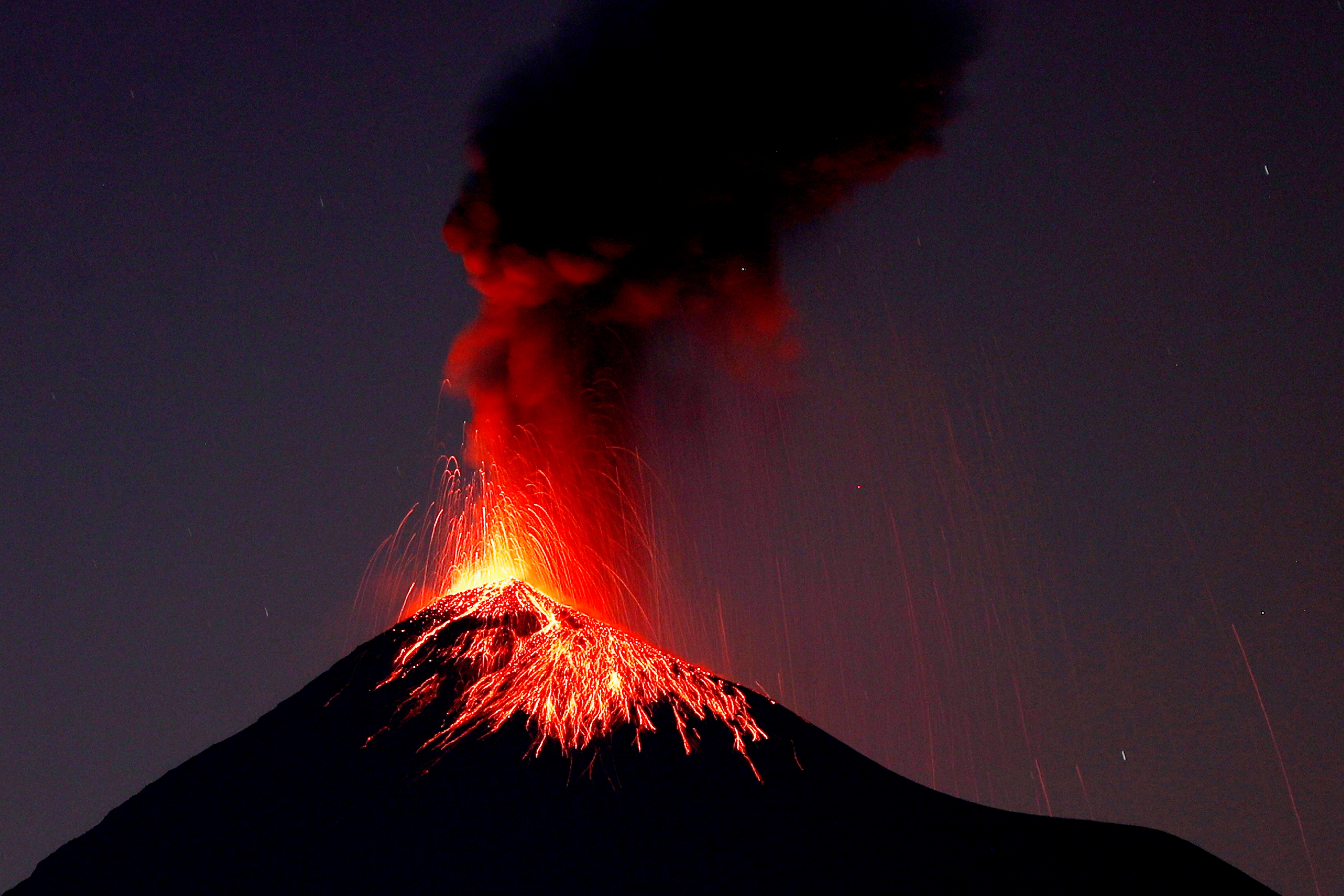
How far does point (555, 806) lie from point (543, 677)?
596 cm

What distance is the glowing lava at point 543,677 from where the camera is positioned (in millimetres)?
29875

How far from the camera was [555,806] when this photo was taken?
26.1m

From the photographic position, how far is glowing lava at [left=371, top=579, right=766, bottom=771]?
1176 inches

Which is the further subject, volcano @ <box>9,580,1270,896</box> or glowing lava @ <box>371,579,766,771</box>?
glowing lava @ <box>371,579,766,771</box>

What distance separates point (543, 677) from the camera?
3180cm

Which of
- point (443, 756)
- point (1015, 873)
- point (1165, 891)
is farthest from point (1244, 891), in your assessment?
point (443, 756)

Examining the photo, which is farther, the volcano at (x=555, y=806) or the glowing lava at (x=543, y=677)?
the glowing lava at (x=543, y=677)

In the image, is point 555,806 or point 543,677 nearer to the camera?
point 555,806

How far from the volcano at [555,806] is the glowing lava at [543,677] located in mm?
71

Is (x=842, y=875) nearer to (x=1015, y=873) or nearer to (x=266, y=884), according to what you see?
(x=1015, y=873)

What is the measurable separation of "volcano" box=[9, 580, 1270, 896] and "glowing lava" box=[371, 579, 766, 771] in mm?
71

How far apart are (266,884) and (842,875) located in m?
11.2

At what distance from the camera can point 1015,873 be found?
26.6 meters

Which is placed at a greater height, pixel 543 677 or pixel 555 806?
pixel 543 677
